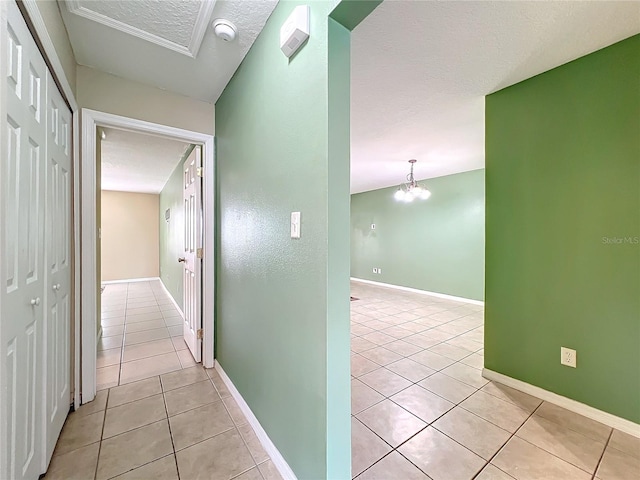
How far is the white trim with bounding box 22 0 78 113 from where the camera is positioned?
0.98m

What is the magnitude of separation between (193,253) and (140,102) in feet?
4.29

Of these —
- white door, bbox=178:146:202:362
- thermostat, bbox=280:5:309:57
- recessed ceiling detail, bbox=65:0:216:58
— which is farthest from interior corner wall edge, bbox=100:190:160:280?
thermostat, bbox=280:5:309:57

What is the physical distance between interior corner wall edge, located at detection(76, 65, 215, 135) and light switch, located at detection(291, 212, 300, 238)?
1602 mm

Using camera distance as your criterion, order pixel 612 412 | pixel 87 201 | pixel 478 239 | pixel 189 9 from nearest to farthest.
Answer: pixel 189 9 → pixel 612 412 → pixel 87 201 → pixel 478 239

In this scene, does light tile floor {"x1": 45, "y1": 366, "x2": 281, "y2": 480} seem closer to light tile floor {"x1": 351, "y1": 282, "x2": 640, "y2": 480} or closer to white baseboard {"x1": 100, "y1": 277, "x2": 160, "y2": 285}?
light tile floor {"x1": 351, "y1": 282, "x2": 640, "y2": 480}

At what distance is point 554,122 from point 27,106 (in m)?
2.94

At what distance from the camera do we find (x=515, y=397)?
1896mm

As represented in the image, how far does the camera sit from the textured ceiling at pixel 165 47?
1.33m

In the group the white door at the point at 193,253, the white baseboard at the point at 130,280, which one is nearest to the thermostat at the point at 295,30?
the white door at the point at 193,253

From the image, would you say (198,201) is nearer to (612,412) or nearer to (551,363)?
(551,363)

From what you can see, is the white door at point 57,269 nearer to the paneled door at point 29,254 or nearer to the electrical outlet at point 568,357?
the paneled door at point 29,254

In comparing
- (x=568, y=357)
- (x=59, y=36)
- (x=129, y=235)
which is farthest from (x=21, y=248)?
(x=129, y=235)

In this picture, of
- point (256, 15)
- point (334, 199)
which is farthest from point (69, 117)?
point (334, 199)

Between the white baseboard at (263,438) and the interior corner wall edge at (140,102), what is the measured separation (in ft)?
6.94
